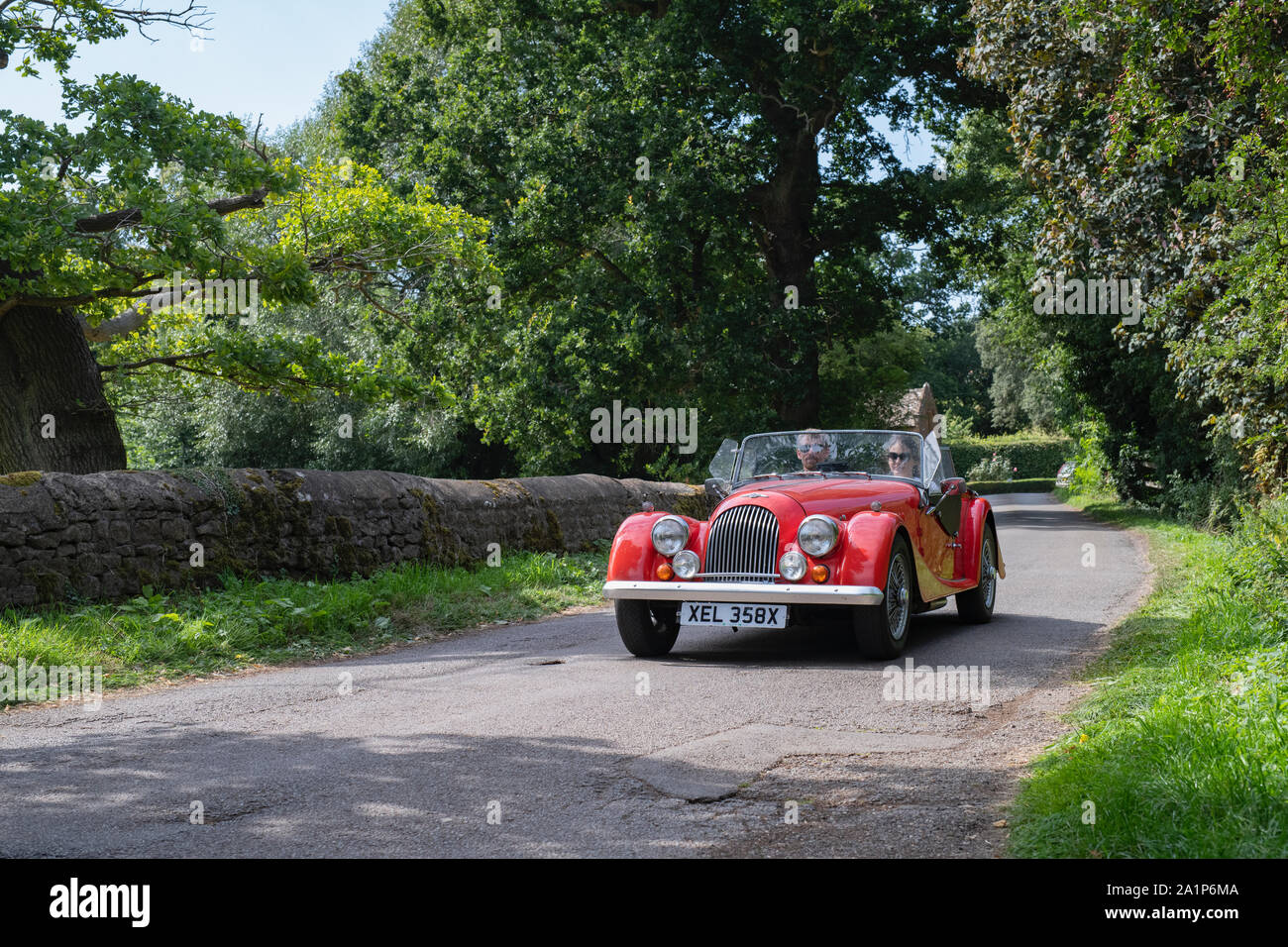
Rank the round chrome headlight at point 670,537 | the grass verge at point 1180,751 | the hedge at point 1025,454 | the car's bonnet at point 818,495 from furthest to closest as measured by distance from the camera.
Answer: the hedge at point 1025,454
the round chrome headlight at point 670,537
the car's bonnet at point 818,495
the grass verge at point 1180,751

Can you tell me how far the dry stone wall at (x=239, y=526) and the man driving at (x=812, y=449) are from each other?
5173 millimetres

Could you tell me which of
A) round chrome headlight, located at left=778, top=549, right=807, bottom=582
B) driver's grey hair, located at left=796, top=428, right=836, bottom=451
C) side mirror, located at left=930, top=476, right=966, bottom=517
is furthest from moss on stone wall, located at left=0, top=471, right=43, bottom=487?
side mirror, located at left=930, top=476, right=966, bottom=517

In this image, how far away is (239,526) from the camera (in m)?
11.1

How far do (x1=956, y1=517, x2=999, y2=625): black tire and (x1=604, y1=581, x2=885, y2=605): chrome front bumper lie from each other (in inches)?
97.6

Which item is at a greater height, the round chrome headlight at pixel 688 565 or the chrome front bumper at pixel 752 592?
the round chrome headlight at pixel 688 565

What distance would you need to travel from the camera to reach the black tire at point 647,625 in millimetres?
8672

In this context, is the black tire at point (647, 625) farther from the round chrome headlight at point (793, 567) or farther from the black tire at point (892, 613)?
the black tire at point (892, 613)

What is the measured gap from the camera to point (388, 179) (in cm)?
2816

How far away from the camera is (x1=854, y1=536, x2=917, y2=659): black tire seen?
26.5 feet

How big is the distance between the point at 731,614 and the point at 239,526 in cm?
545

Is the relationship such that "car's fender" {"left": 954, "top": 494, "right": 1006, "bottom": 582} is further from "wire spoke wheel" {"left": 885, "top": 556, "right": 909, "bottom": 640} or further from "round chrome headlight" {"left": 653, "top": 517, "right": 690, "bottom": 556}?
"round chrome headlight" {"left": 653, "top": 517, "right": 690, "bottom": 556}

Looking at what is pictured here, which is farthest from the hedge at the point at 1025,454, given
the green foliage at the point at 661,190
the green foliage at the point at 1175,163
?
the green foliage at the point at 1175,163
